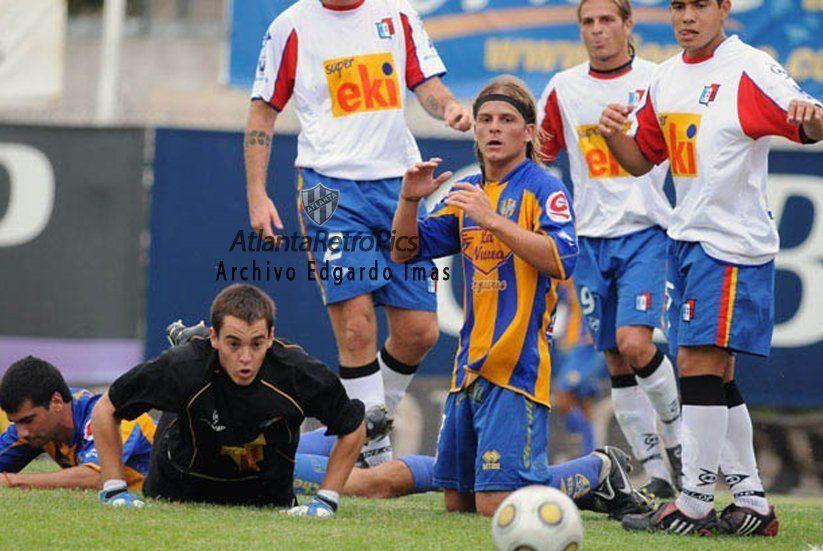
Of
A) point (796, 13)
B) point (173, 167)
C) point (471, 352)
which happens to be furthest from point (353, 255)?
point (796, 13)

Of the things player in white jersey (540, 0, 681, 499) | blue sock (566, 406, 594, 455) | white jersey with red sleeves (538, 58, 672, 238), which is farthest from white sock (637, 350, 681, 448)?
blue sock (566, 406, 594, 455)

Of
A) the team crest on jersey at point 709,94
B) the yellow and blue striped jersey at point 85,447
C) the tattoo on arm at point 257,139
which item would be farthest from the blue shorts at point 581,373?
the team crest on jersey at point 709,94

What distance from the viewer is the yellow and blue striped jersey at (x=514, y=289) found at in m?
5.66

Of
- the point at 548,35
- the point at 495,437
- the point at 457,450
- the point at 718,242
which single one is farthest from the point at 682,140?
the point at 548,35

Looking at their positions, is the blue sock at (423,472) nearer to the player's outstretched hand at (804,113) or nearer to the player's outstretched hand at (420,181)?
the player's outstretched hand at (420,181)

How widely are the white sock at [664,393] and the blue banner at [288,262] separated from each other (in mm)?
2697

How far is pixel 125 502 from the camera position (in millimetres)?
5484

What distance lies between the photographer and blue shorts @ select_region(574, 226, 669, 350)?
734 cm

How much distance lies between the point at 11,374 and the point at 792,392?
233 inches

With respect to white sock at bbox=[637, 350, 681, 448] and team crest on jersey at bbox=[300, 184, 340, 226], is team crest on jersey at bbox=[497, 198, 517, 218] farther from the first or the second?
white sock at bbox=[637, 350, 681, 448]

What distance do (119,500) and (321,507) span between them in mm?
772

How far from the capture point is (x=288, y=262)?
1009 cm

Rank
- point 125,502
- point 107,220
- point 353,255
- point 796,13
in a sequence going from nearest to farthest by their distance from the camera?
point 125,502 < point 353,255 < point 107,220 < point 796,13

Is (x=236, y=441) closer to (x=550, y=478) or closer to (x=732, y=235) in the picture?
(x=550, y=478)
